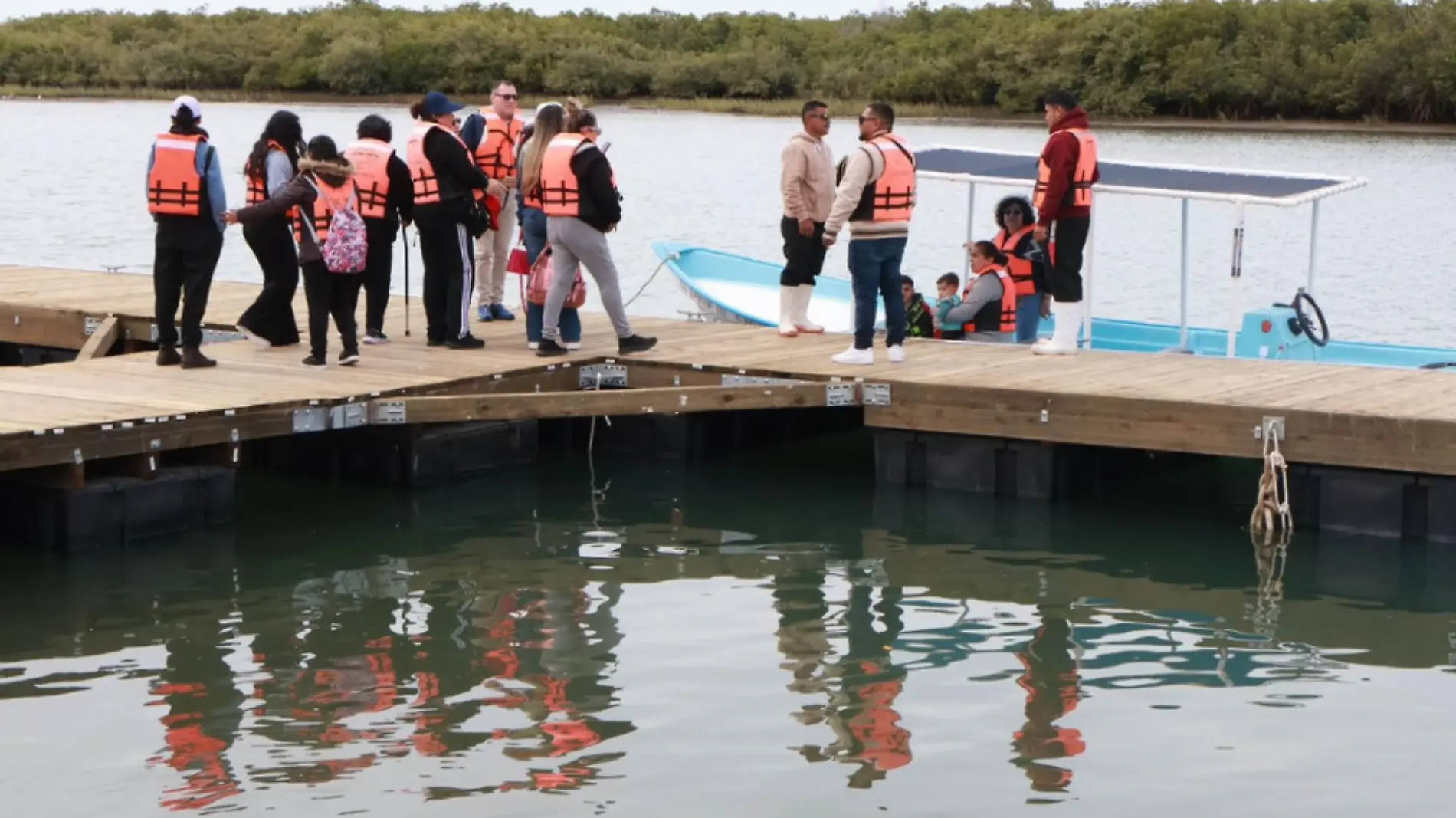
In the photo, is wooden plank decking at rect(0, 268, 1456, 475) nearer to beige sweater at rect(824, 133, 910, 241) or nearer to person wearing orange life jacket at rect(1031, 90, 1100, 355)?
person wearing orange life jacket at rect(1031, 90, 1100, 355)

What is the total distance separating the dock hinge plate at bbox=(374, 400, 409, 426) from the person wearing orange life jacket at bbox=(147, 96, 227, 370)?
48.7 inches

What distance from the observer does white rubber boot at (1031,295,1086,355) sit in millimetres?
12672

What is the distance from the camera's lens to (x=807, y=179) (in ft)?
42.0

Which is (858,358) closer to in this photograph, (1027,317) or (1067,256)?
(1067,256)

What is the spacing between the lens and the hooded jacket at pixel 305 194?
11.5 meters

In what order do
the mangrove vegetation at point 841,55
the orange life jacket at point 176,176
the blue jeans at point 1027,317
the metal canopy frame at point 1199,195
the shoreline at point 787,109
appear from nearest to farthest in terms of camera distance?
the orange life jacket at point 176,176
the metal canopy frame at point 1199,195
the blue jeans at point 1027,317
the shoreline at point 787,109
the mangrove vegetation at point 841,55

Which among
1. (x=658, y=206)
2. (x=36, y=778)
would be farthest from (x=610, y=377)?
(x=658, y=206)

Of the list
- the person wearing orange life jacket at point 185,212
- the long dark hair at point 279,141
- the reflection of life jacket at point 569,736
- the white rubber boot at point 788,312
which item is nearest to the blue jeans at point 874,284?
the white rubber boot at point 788,312

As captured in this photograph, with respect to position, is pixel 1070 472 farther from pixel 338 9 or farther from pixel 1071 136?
pixel 338 9

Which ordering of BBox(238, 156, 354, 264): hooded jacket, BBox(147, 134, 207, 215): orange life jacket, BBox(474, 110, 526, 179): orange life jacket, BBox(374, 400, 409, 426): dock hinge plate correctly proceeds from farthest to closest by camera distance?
1. BBox(474, 110, 526, 179): orange life jacket
2. BBox(238, 156, 354, 264): hooded jacket
3. BBox(374, 400, 409, 426): dock hinge plate
4. BBox(147, 134, 207, 215): orange life jacket

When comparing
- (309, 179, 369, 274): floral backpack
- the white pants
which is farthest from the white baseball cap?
the white pants

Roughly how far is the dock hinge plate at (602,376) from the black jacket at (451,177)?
1226 mm

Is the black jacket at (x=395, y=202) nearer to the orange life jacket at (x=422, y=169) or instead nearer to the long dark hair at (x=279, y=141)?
the orange life jacket at (x=422, y=169)

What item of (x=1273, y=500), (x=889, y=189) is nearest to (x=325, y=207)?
(x=889, y=189)
